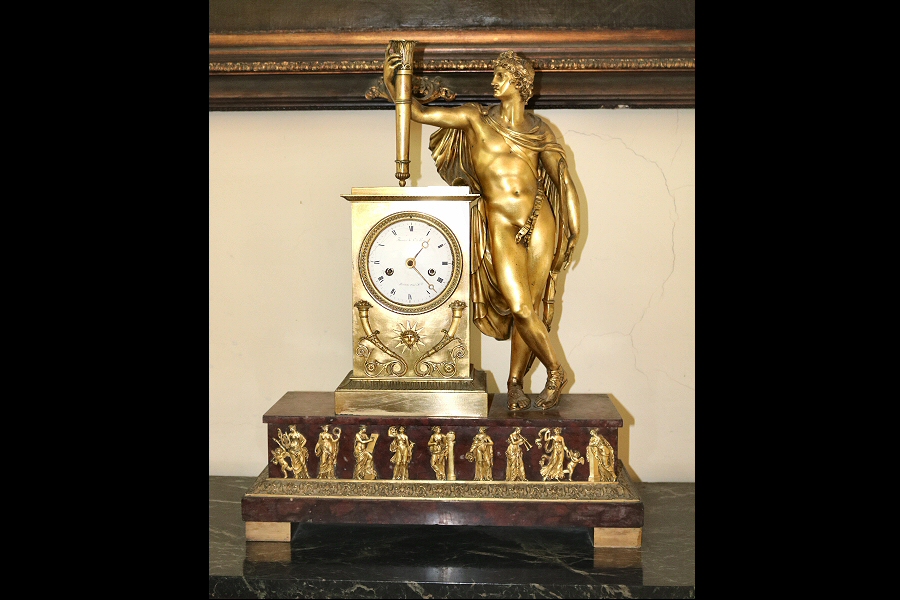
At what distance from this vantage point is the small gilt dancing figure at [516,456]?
1842 mm

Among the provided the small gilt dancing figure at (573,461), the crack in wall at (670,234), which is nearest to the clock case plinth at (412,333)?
the small gilt dancing figure at (573,461)

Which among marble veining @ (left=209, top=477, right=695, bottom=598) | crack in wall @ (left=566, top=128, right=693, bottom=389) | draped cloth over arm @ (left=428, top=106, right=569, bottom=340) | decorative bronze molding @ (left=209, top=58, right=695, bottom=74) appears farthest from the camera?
crack in wall @ (left=566, top=128, right=693, bottom=389)

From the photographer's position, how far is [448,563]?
1753mm

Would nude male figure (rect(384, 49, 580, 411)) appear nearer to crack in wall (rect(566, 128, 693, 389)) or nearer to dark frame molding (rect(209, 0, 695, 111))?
dark frame molding (rect(209, 0, 695, 111))

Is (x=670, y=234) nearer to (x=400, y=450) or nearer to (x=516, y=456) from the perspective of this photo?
(x=516, y=456)

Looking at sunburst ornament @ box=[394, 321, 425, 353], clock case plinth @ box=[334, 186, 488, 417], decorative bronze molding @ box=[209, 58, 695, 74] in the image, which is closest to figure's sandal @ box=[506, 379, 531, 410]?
clock case plinth @ box=[334, 186, 488, 417]

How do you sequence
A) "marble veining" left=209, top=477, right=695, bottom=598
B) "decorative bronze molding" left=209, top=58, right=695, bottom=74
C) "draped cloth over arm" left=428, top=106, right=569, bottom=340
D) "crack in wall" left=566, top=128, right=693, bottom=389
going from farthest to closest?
"crack in wall" left=566, top=128, right=693, bottom=389 → "decorative bronze molding" left=209, top=58, right=695, bottom=74 → "draped cloth over arm" left=428, top=106, right=569, bottom=340 → "marble veining" left=209, top=477, right=695, bottom=598

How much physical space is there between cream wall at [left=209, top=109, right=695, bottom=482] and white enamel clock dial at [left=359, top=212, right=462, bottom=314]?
19.0 inches

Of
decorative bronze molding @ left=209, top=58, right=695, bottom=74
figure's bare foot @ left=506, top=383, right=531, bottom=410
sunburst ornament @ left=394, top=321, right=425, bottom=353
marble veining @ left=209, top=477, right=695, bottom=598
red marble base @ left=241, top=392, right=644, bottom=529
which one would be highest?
decorative bronze molding @ left=209, top=58, right=695, bottom=74

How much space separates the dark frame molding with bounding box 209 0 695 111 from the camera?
7.11ft

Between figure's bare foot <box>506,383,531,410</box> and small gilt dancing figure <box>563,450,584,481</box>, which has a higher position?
figure's bare foot <box>506,383,531,410</box>

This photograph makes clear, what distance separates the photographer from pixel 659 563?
176 centimetres

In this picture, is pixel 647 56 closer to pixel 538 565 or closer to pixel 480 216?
pixel 480 216

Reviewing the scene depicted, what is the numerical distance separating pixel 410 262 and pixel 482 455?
482mm
